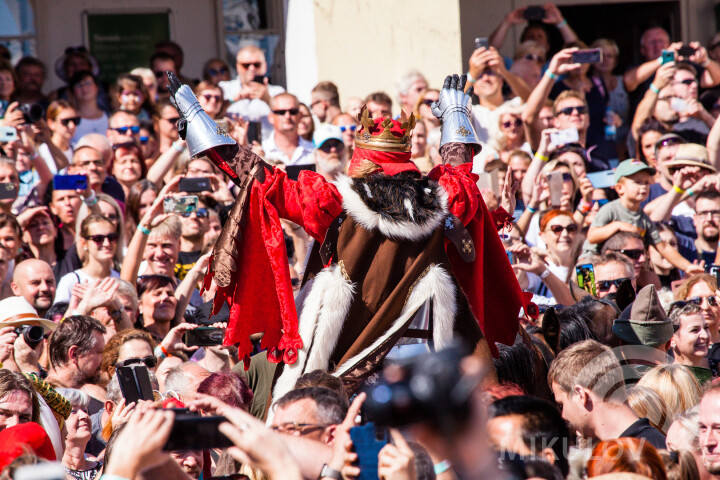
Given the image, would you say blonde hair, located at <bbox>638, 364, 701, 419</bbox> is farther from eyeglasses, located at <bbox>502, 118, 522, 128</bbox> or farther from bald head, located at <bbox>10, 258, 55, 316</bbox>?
eyeglasses, located at <bbox>502, 118, 522, 128</bbox>

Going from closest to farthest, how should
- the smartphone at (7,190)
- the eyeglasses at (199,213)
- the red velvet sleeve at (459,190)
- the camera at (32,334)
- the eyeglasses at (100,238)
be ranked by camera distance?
the red velvet sleeve at (459,190), the camera at (32,334), the eyeglasses at (100,238), the smartphone at (7,190), the eyeglasses at (199,213)

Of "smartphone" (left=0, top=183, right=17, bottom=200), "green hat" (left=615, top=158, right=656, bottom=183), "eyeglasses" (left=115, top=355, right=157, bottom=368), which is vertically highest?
"smartphone" (left=0, top=183, right=17, bottom=200)

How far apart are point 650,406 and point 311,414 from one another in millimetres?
1526

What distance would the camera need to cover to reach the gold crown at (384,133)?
4.89 meters

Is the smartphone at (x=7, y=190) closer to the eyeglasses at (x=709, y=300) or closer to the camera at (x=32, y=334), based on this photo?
the camera at (x=32, y=334)

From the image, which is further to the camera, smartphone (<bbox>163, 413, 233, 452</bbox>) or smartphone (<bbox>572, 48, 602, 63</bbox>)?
smartphone (<bbox>572, 48, 602, 63</bbox>)

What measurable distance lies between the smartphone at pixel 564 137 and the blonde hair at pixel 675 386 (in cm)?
386

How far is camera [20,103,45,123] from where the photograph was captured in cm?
750

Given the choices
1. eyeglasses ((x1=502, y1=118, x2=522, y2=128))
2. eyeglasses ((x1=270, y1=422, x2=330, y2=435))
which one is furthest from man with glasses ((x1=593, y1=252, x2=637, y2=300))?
eyeglasses ((x1=270, y1=422, x2=330, y2=435))

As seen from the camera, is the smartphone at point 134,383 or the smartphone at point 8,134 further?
the smartphone at point 8,134

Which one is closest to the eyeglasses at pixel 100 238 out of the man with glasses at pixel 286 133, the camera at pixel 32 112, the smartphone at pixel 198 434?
the camera at pixel 32 112

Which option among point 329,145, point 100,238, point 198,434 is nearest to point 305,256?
point 329,145

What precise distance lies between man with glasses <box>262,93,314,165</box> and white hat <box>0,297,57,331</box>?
3.18 metres

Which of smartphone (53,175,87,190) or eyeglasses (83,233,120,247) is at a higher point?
smartphone (53,175,87,190)
